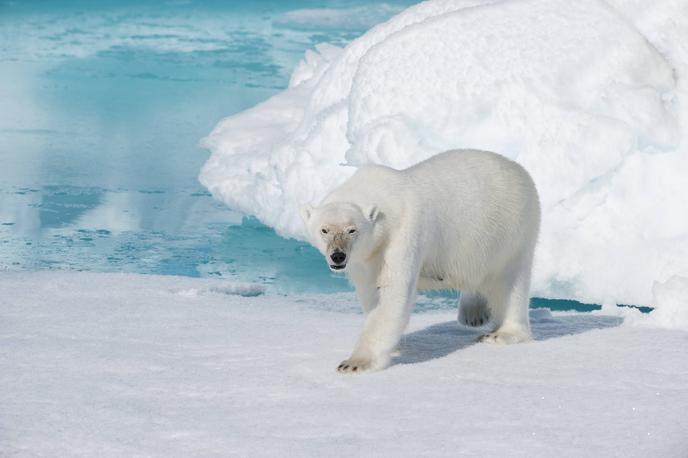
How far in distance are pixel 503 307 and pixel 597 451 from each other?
1330 mm

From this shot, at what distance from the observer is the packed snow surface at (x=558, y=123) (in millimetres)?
6320

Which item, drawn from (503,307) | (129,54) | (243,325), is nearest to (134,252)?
(243,325)

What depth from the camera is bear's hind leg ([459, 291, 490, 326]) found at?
169 inches

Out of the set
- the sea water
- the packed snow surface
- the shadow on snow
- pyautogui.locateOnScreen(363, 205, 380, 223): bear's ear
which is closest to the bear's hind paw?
the shadow on snow

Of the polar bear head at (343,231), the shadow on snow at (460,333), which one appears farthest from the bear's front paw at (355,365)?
the polar bear head at (343,231)

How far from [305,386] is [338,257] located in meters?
0.41

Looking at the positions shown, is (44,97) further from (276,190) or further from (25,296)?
(25,296)

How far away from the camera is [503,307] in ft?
13.4

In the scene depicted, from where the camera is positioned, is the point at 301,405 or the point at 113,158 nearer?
the point at 301,405

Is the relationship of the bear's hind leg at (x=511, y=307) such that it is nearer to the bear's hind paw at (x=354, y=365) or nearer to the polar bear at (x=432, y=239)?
the polar bear at (x=432, y=239)

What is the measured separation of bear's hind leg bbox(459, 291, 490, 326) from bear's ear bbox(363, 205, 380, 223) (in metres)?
0.93

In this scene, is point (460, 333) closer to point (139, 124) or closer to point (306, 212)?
point (306, 212)

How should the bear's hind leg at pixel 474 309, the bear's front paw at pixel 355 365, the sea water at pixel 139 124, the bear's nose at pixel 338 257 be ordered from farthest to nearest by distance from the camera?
the sea water at pixel 139 124 → the bear's hind leg at pixel 474 309 → the bear's front paw at pixel 355 365 → the bear's nose at pixel 338 257

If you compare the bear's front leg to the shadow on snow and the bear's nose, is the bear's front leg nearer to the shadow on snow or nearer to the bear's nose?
the shadow on snow
